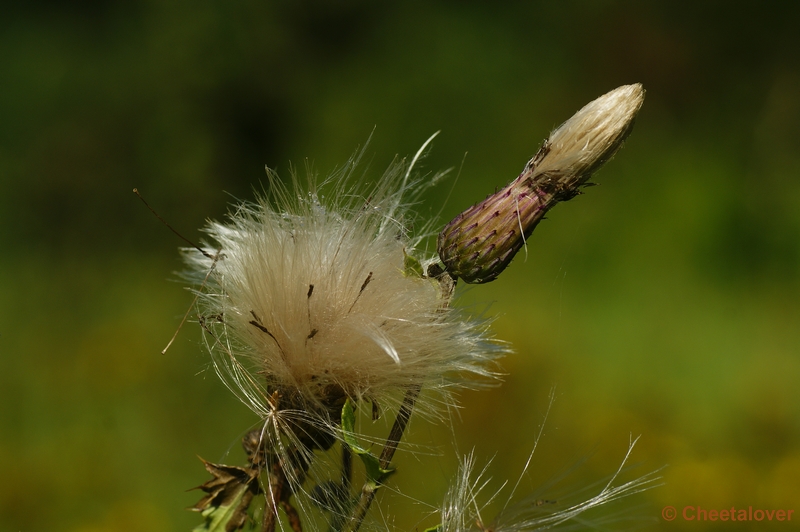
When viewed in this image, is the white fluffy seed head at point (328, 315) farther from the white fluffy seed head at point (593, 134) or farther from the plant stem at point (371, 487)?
the white fluffy seed head at point (593, 134)

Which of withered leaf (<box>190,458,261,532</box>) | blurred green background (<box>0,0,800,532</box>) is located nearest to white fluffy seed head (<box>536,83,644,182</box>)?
withered leaf (<box>190,458,261,532</box>)

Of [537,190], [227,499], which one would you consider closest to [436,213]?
[537,190]

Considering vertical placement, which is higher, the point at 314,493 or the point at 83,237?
the point at 83,237

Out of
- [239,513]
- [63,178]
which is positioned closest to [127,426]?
[63,178]

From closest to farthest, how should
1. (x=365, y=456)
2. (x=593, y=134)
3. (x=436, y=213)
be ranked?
1. (x=365, y=456)
2. (x=593, y=134)
3. (x=436, y=213)

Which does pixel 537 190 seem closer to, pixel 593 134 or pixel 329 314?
pixel 593 134

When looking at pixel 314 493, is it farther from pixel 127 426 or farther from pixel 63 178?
pixel 63 178
